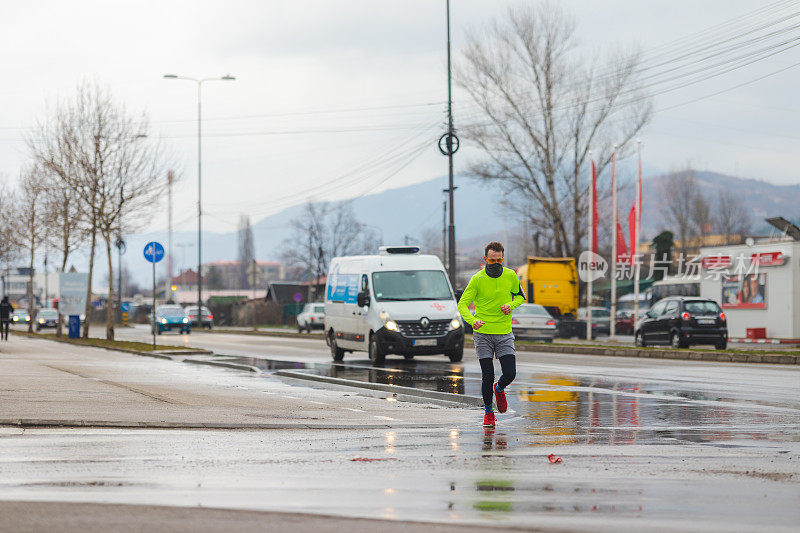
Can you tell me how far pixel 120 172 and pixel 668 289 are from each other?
96.5 feet

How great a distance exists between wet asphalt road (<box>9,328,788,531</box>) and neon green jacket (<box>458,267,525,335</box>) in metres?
1.10

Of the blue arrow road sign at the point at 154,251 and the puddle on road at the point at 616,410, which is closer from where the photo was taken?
the puddle on road at the point at 616,410

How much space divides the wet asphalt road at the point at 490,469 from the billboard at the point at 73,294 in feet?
104

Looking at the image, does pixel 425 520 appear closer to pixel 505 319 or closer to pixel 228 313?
pixel 505 319

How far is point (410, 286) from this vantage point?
2366cm

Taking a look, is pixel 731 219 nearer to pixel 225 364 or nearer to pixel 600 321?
pixel 600 321

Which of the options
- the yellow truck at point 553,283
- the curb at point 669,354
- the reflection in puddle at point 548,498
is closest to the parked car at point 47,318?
the yellow truck at point 553,283

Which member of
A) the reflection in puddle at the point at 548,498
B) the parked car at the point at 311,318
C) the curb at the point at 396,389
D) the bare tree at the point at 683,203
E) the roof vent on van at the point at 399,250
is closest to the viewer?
the reflection in puddle at the point at 548,498

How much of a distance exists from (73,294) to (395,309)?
22662 mm

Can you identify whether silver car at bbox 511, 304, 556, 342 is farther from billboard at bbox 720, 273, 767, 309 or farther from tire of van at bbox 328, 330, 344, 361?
tire of van at bbox 328, 330, 344, 361

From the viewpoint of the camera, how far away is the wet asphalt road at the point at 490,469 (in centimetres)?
623

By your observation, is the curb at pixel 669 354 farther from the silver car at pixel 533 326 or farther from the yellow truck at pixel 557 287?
the yellow truck at pixel 557 287

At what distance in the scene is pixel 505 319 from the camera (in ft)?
36.4

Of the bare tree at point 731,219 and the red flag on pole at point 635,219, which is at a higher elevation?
the bare tree at point 731,219
